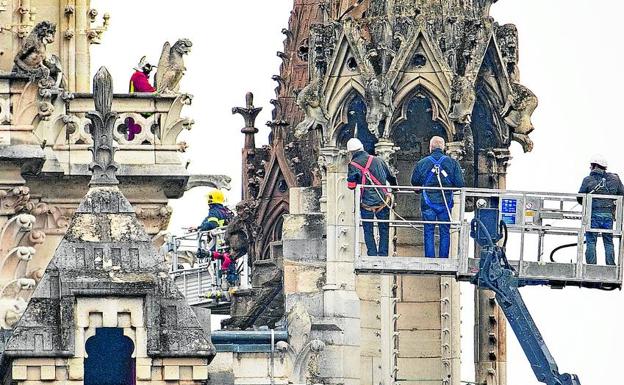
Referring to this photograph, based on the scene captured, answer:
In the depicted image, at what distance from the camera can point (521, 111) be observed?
10544cm

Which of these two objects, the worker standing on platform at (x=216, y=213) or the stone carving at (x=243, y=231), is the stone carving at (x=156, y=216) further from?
the worker standing on platform at (x=216, y=213)

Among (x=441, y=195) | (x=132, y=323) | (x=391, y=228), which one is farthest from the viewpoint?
(x=391, y=228)

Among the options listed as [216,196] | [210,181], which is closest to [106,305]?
[210,181]

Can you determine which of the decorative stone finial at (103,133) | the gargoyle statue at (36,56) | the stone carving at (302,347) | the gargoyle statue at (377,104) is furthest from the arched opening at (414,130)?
the decorative stone finial at (103,133)

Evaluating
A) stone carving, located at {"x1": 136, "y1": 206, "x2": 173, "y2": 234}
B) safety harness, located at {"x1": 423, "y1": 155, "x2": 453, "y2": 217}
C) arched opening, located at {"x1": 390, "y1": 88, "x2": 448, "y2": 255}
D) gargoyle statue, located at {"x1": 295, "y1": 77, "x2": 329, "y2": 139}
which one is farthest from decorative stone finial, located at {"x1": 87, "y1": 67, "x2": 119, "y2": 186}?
arched opening, located at {"x1": 390, "y1": 88, "x2": 448, "y2": 255}

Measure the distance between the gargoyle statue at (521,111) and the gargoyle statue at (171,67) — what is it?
4813 millimetres

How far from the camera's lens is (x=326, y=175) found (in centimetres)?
10431

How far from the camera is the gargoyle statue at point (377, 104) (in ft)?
344

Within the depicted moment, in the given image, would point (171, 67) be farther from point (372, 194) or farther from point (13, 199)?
point (372, 194)

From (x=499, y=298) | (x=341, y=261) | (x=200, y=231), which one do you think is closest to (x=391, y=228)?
(x=341, y=261)

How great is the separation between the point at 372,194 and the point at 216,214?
2818cm

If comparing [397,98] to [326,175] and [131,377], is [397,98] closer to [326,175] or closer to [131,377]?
[326,175]

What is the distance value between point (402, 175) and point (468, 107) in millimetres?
1905

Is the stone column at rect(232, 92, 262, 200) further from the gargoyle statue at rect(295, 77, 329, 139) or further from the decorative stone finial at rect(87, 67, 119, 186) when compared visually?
the decorative stone finial at rect(87, 67, 119, 186)
